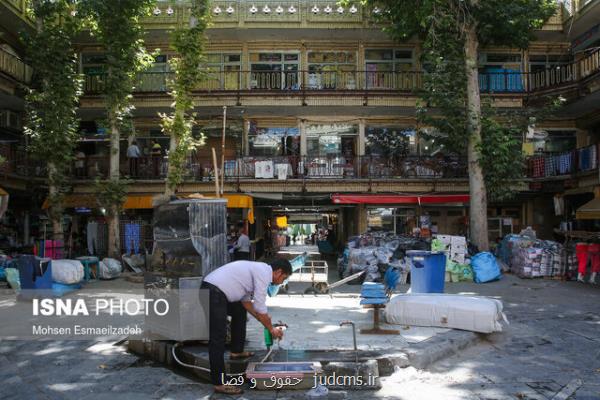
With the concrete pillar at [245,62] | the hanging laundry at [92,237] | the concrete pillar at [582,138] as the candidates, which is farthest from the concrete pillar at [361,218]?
the hanging laundry at [92,237]

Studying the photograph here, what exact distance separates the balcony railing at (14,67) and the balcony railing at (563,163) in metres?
21.1

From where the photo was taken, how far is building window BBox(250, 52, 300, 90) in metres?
22.2

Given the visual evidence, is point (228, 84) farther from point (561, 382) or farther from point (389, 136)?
point (561, 382)

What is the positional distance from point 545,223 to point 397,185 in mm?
7606

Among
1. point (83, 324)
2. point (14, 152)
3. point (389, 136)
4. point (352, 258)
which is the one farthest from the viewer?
point (389, 136)

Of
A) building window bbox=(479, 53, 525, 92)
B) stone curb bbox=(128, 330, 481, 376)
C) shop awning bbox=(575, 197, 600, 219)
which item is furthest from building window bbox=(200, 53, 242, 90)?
stone curb bbox=(128, 330, 481, 376)

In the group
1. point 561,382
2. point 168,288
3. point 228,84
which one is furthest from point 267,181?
point 561,382

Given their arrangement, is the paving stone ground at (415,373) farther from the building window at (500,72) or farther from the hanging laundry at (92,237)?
the building window at (500,72)

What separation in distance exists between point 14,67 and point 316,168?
41.5ft

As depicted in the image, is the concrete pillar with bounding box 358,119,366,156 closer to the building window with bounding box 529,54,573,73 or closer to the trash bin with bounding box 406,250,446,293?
the building window with bounding box 529,54,573,73

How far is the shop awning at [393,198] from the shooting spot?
749 inches

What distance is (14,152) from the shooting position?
19.5m

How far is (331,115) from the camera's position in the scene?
2259cm

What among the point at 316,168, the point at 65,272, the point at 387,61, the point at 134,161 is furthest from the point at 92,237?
the point at 387,61
